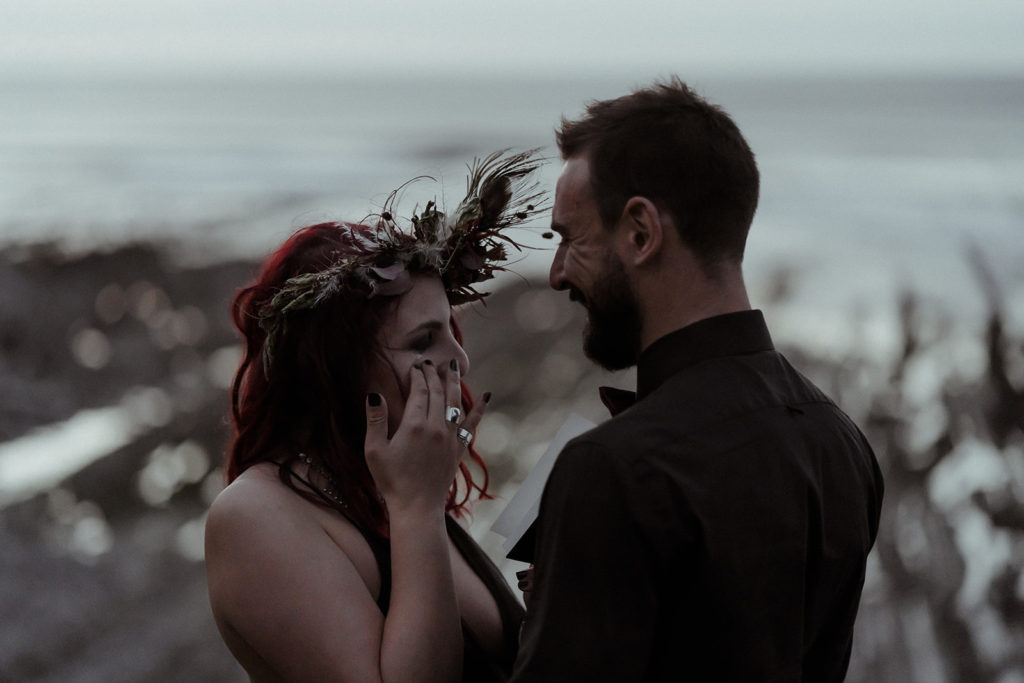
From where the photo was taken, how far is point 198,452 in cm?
729

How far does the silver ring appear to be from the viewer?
7.91 feet

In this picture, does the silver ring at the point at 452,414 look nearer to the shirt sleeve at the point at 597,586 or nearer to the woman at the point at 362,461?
the woman at the point at 362,461

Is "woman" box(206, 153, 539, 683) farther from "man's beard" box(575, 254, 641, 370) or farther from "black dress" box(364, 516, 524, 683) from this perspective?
"man's beard" box(575, 254, 641, 370)

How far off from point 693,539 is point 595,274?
1.79ft

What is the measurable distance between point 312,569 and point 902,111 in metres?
18.9

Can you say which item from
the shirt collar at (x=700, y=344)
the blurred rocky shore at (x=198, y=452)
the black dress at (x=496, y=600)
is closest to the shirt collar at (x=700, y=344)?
the shirt collar at (x=700, y=344)

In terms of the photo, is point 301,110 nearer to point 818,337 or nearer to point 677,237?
point 818,337

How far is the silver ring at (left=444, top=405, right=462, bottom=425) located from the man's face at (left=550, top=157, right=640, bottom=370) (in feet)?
1.35

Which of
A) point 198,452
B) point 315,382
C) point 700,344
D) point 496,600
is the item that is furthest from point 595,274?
point 198,452

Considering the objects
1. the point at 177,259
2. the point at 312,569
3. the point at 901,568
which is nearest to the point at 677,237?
the point at 312,569

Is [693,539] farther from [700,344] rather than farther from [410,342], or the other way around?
[410,342]

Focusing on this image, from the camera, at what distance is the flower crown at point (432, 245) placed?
8.14 feet

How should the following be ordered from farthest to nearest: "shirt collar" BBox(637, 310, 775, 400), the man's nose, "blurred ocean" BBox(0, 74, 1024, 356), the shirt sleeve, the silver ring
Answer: "blurred ocean" BBox(0, 74, 1024, 356) → the silver ring → the man's nose → "shirt collar" BBox(637, 310, 775, 400) → the shirt sleeve

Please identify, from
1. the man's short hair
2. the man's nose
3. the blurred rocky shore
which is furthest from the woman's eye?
the blurred rocky shore
